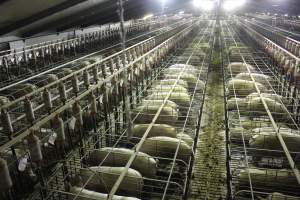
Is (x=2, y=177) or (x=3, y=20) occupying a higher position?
(x=3, y=20)

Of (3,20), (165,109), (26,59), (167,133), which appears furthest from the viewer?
(26,59)

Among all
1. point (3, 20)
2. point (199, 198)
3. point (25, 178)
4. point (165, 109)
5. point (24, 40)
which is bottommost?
point (199, 198)

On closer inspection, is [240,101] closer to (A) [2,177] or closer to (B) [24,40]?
(A) [2,177]

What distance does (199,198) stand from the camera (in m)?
5.18

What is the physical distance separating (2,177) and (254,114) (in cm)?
633

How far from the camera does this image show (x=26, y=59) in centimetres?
1232

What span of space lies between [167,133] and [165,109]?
3.35 ft

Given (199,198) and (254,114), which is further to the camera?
(254,114)

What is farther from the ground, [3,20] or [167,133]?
[3,20]

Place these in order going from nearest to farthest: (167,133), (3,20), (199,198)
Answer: (199,198), (167,133), (3,20)

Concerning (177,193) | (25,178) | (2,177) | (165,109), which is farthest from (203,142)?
(2,177)

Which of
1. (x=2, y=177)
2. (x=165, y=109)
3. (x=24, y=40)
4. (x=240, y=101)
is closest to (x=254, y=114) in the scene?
(x=240, y=101)

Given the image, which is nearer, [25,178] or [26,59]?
[25,178]

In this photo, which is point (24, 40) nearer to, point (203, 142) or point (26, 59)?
point (26, 59)
